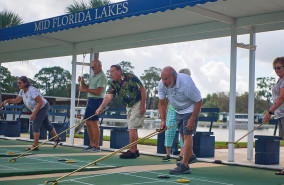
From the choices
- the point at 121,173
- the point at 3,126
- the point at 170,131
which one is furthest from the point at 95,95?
the point at 3,126

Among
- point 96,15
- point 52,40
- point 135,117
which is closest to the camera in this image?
point 135,117

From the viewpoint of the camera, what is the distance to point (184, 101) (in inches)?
249

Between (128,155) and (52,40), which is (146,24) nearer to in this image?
(128,155)

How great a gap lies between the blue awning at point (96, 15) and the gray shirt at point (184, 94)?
1235 mm

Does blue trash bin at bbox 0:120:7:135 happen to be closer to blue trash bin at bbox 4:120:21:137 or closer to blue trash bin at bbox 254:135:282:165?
blue trash bin at bbox 4:120:21:137

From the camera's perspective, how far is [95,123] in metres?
9.57

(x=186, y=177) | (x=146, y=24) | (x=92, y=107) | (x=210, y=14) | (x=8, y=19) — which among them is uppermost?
(x=8, y=19)

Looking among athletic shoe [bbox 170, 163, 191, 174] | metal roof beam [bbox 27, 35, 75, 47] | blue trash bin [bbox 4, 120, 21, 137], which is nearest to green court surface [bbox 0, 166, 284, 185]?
athletic shoe [bbox 170, 163, 191, 174]

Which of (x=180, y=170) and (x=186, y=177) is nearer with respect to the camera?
(x=186, y=177)

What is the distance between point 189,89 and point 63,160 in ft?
9.11

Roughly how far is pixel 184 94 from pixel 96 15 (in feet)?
10.6

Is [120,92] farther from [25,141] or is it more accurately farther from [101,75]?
[25,141]

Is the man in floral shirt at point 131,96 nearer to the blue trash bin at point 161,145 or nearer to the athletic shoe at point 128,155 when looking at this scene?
the athletic shoe at point 128,155

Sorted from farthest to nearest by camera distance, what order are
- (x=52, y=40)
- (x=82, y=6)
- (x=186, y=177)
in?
(x=82, y=6), (x=52, y=40), (x=186, y=177)
